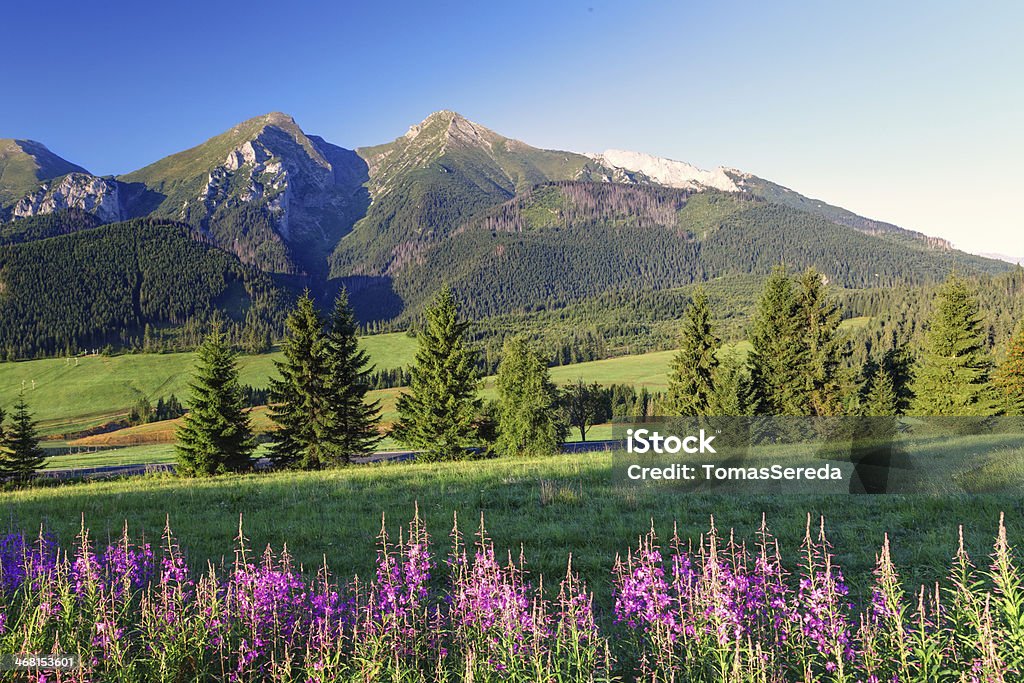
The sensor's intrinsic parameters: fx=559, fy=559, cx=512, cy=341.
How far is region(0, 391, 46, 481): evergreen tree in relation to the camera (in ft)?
118

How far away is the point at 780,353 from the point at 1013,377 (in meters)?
25.5

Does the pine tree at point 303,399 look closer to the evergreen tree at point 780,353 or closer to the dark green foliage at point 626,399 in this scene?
the evergreen tree at point 780,353

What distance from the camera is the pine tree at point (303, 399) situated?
4038 cm

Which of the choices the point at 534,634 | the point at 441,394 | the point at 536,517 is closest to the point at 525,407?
the point at 441,394

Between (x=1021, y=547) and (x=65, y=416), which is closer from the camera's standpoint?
(x=1021, y=547)

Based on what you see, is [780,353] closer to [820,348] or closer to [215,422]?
[820,348]

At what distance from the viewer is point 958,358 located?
1938 inches

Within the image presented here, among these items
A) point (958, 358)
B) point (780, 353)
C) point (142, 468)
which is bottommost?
point (142, 468)

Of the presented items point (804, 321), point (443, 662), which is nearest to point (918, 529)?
point (443, 662)

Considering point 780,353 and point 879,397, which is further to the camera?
point 879,397

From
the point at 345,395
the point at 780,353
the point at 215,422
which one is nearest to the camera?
the point at 215,422

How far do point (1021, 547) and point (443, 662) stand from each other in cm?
945

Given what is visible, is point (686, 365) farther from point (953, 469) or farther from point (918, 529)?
point (918, 529)

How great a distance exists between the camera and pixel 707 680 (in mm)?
4879
